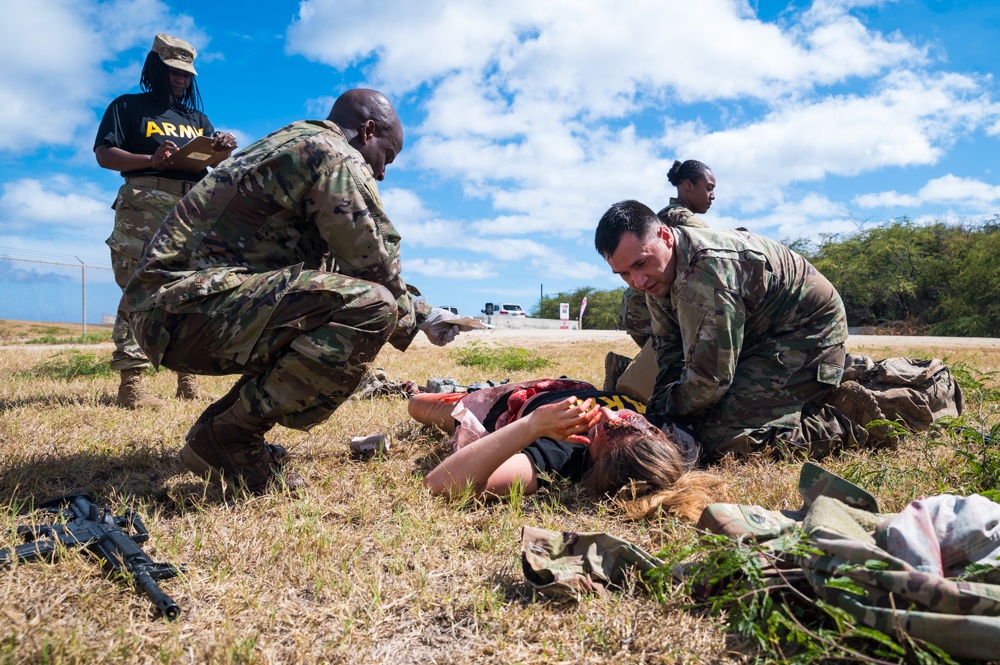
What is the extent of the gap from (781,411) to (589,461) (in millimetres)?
1155

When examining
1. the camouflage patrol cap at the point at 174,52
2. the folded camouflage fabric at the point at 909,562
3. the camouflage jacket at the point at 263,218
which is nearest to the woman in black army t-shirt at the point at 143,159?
the camouflage patrol cap at the point at 174,52

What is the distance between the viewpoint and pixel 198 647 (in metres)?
1.58

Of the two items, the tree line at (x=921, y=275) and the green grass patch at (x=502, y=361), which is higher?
the tree line at (x=921, y=275)

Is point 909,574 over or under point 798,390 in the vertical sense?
under

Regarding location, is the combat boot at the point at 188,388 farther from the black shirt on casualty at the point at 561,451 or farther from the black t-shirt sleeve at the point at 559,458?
the black t-shirt sleeve at the point at 559,458

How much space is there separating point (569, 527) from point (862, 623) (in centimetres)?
115

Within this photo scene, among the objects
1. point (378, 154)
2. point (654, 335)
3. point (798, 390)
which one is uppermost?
point (378, 154)

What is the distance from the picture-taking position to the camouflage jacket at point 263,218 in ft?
8.95

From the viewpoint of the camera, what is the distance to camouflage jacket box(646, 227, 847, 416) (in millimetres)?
3191

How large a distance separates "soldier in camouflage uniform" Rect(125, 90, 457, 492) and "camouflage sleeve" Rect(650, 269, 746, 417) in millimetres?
1456

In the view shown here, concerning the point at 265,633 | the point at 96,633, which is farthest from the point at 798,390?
the point at 96,633

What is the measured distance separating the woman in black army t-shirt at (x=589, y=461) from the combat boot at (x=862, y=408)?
1049 mm

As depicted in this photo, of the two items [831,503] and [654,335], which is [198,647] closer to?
[831,503]

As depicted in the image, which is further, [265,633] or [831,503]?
[831,503]
